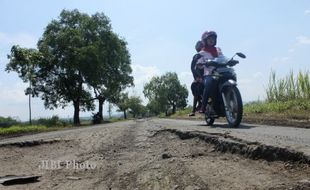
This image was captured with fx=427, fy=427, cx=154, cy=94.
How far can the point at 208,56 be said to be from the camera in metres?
9.76

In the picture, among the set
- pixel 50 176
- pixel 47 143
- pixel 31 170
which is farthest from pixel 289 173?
pixel 47 143

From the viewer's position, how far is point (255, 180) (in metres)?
3.36

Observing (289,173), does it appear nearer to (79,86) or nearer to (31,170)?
(31,170)

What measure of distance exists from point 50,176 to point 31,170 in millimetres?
803

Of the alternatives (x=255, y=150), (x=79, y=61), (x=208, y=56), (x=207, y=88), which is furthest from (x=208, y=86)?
(x=79, y=61)

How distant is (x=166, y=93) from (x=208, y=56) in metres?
106

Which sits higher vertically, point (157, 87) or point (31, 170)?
point (157, 87)

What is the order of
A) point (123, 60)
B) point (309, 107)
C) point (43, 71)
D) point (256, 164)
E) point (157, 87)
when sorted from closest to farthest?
point (256, 164) → point (309, 107) → point (43, 71) → point (123, 60) → point (157, 87)

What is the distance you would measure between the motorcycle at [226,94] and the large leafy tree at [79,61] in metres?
38.1

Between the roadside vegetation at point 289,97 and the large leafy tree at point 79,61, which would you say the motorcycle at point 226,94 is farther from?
the large leafy tree at point 79,61

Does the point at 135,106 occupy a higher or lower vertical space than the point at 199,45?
higher

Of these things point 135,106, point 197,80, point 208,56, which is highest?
point 135,106

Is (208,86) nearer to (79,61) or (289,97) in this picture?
(289,97)

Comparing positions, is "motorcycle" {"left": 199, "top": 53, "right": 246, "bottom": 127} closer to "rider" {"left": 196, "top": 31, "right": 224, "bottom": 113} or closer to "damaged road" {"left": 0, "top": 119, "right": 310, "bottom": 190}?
"rider" {"left": 196, "top": 31, "right": 224, "bottom": 113}
